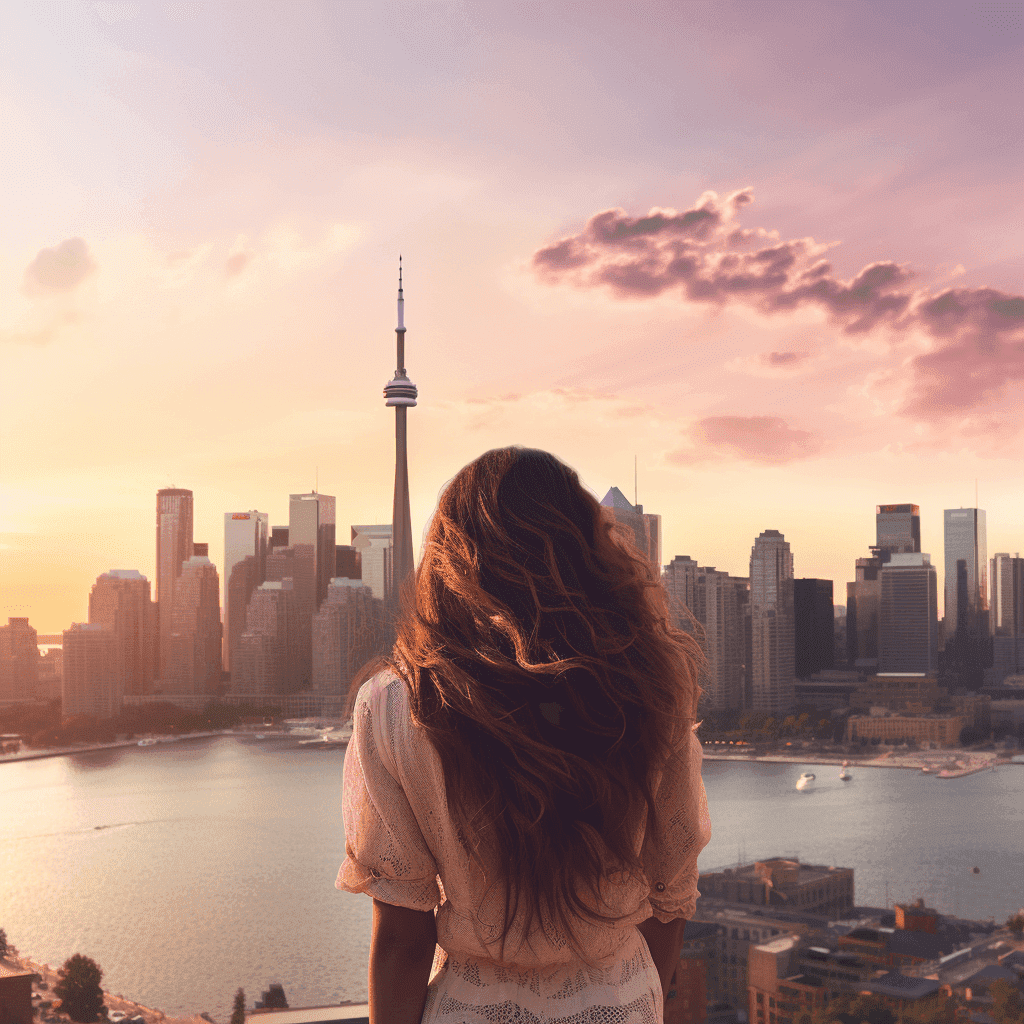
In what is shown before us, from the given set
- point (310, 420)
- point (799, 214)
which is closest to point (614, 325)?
point (799, 214)

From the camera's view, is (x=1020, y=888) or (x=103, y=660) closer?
(x=1020, y=888)

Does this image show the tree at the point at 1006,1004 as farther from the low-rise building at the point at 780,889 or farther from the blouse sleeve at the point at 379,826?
the blouse sleeve at the point at 379,826

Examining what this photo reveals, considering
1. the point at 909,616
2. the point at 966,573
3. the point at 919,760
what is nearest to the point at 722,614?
the point at 909,616

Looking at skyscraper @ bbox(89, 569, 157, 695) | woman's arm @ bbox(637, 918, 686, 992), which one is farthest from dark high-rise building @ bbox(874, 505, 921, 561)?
woman's arm @ bbox(637, 918, 686, 992)

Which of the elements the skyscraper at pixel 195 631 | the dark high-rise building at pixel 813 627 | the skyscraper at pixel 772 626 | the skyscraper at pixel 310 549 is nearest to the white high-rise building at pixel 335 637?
the skyscraper at pixel 310 549

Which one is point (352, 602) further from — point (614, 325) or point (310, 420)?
point (614, 325)

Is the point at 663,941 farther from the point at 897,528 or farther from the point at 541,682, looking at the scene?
the point at 897,528
